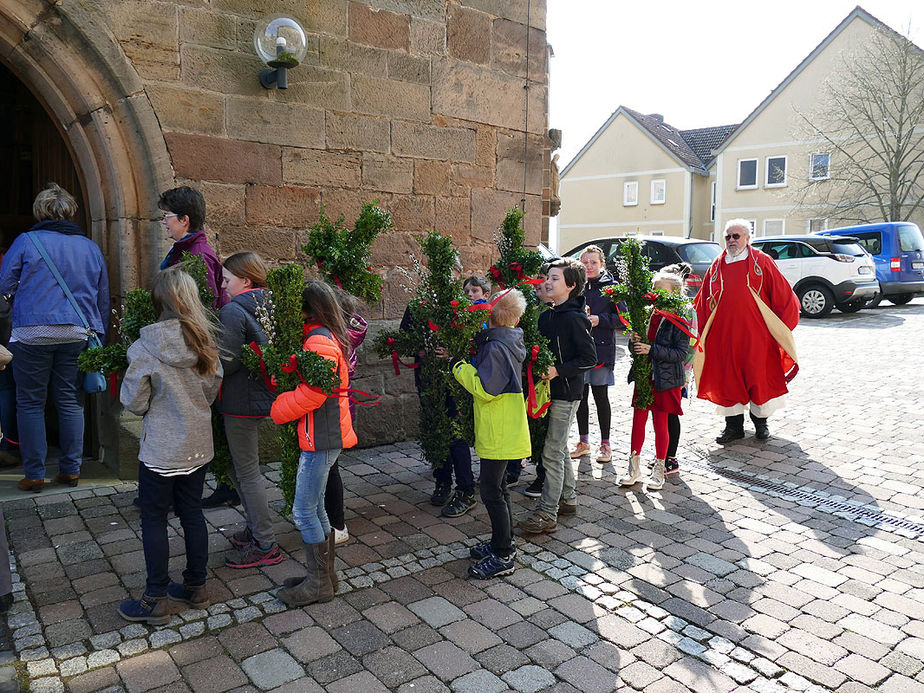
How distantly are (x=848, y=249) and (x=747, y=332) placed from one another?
1176 centimetres

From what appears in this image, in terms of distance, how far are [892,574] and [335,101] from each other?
4.98 m

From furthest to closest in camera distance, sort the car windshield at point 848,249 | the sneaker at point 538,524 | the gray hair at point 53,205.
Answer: the car windshield at point 848,249
the gray hair at point 53,205
the sneaker at point 538,524

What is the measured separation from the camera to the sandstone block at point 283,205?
5721 mm

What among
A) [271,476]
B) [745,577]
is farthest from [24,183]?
[745,577]

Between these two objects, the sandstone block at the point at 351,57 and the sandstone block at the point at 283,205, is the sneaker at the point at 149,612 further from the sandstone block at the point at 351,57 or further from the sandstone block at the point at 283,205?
the sandstone block at the point at 351,57

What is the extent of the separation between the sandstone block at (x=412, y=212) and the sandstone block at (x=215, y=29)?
1667 mm

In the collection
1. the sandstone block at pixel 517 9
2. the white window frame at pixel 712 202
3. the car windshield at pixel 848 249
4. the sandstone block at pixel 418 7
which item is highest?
the white window frame at pixel 712 202

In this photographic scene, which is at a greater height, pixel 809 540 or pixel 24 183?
pixel 24 183

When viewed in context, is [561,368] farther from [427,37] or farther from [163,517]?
[427,37]

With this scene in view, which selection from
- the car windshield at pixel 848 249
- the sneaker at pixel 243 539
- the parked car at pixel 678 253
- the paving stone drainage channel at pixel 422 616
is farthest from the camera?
the car windshield at pixel 848 249

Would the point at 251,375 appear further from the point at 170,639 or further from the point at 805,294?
the point at 805,294

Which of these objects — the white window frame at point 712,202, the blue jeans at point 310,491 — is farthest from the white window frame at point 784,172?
the blue jeans at point 310,491

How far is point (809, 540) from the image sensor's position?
15.1 feet

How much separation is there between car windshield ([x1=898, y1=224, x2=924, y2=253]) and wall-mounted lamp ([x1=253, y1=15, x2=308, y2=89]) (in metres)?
16.8
